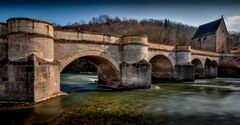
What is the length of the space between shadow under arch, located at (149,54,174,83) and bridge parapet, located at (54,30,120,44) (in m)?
9.27

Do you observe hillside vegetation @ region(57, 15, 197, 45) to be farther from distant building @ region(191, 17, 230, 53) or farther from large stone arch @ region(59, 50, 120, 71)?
large stone arch @ region(59, 50, 120, 71)

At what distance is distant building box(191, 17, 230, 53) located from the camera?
140 ft

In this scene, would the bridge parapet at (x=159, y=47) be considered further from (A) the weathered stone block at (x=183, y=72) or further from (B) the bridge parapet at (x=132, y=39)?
(B) the bridge parapet at (x=132, y=39)

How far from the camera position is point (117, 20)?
302 feet

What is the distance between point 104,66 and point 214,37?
3543 centimetres

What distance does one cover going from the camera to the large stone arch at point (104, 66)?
13.2 metres

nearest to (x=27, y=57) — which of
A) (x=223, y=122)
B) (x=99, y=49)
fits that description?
(x=99, y=49)

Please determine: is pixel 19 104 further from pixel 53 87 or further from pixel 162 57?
pixel 162 57

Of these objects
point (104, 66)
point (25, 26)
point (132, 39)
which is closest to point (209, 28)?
point (132, 39)

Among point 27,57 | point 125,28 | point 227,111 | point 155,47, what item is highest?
point 125,28

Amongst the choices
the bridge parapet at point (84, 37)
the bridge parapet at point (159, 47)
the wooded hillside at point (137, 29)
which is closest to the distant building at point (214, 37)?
the wooded hillside at point (137, 29)

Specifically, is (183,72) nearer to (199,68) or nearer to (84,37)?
(199,68)

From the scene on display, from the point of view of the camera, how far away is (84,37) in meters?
13.0

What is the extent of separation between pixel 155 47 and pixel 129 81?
251 inches
